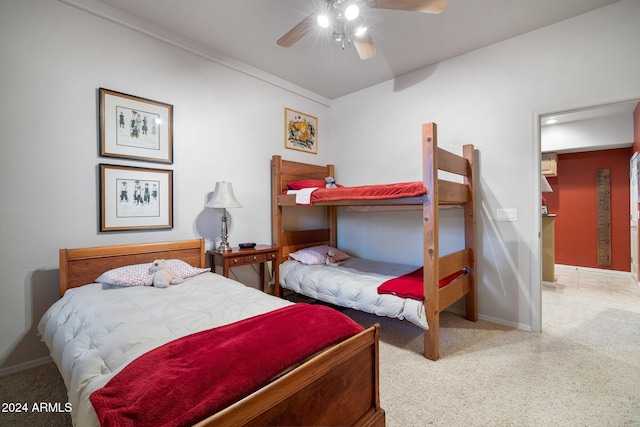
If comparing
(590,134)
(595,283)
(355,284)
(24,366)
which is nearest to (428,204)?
(355,284)

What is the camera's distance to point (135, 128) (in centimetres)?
249

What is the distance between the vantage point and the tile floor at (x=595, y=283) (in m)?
3.75

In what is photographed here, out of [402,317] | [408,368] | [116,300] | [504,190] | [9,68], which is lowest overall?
[408,368]

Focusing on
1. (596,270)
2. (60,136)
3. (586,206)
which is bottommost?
(596,270)

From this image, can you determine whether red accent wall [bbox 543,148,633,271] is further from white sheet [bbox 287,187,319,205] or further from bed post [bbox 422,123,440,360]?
white sheet [bbox 287,187,319,205]

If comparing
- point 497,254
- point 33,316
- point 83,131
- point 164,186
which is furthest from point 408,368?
point 83,131

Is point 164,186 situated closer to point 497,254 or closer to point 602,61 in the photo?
point 497,254

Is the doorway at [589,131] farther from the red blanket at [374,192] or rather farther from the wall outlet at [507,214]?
the red blanket at [374,192]

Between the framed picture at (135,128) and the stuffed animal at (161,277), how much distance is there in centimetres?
100

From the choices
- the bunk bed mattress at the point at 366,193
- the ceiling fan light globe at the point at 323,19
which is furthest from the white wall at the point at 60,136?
the ceiling fan light globe at the point at 323,19

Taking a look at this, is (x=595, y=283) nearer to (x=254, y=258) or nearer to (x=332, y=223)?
(x=332, y=223)

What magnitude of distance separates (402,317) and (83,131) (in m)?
2.91

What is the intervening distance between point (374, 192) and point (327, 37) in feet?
5.10

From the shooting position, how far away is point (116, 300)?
69.1 inches
